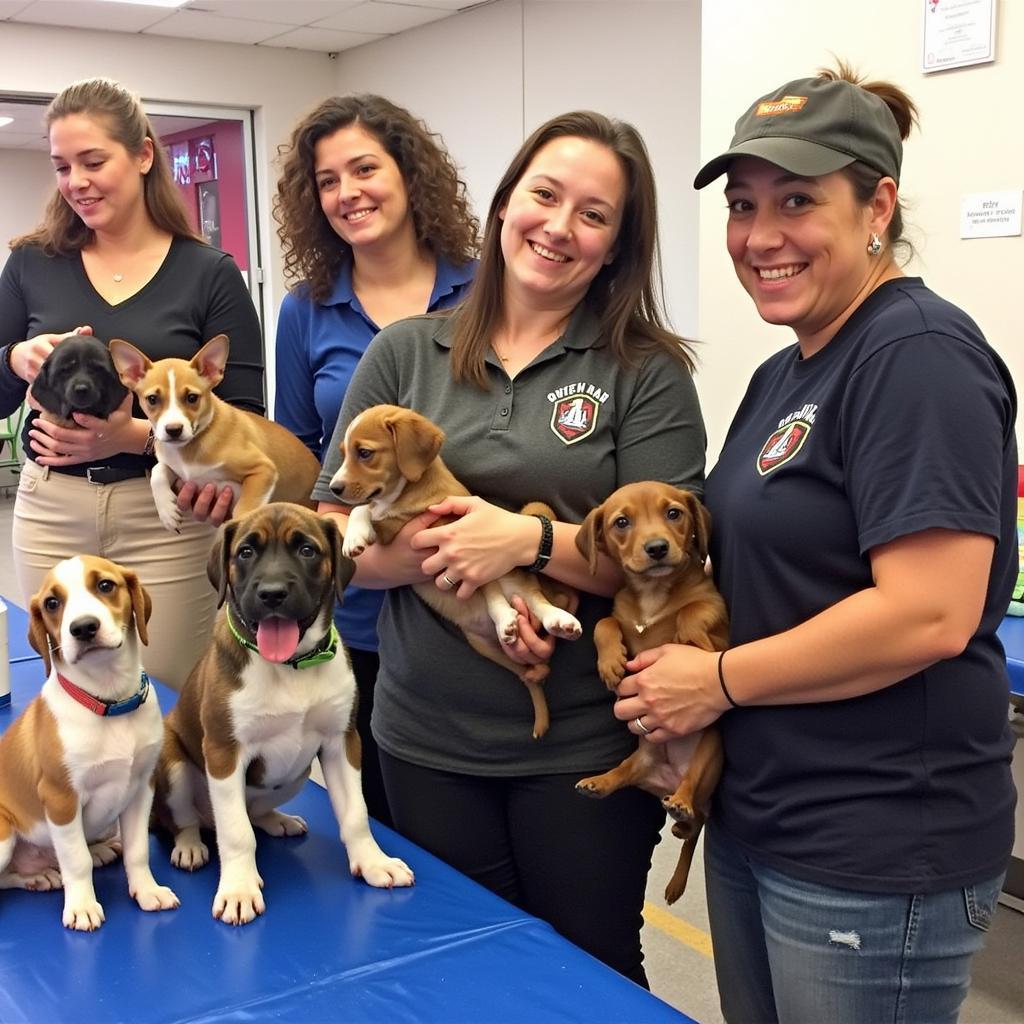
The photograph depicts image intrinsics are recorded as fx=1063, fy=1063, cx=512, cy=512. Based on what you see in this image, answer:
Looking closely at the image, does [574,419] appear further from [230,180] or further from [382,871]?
[230,180]

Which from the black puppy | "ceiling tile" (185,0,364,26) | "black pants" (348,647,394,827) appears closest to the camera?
"black pants" (348,647,394,827)

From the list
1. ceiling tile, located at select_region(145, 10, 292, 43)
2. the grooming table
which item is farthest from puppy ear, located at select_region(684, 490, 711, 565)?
ceiling tile, located at select_region(145, 10, 292, 43)

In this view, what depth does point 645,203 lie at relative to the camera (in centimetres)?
190

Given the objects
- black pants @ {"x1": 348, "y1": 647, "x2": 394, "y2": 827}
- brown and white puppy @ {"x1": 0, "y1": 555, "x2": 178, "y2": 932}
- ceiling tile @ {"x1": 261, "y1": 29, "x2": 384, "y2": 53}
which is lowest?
black pants @ {"x1": 348, "y1": 647, "x2": 394, "y2": 827}

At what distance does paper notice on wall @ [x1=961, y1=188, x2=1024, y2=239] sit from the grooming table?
2.96 metres

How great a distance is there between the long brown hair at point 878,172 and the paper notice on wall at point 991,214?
2150 mm

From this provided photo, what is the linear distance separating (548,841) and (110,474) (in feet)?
4.63

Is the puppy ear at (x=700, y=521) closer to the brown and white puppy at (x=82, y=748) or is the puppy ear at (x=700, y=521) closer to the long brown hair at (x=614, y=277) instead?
the long brown hair at (x=614, y=277)

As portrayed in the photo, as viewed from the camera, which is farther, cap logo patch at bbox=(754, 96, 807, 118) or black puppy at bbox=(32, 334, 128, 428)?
black puppy at bbox=(32, 334, 128, 428)

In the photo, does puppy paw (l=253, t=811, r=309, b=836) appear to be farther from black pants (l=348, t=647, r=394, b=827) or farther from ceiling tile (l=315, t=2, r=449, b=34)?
ceiling tile (l=315, t=2, r=449, b=34)

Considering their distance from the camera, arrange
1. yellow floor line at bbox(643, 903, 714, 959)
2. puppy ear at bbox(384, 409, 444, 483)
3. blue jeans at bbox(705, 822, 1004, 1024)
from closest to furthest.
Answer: blue jeans at bbox(705, 822, 1004, 1024) < puppy ear at bbox(384, 409, 444, 483) < yellow floor line at bbox(643, 903, 714, 959)

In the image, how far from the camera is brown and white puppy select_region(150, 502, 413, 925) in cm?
155

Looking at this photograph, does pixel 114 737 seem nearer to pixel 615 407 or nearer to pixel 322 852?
pixel 322 852

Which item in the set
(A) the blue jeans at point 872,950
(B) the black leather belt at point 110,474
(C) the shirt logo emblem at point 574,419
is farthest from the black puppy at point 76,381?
(A) the blue jeans at point 872,950
